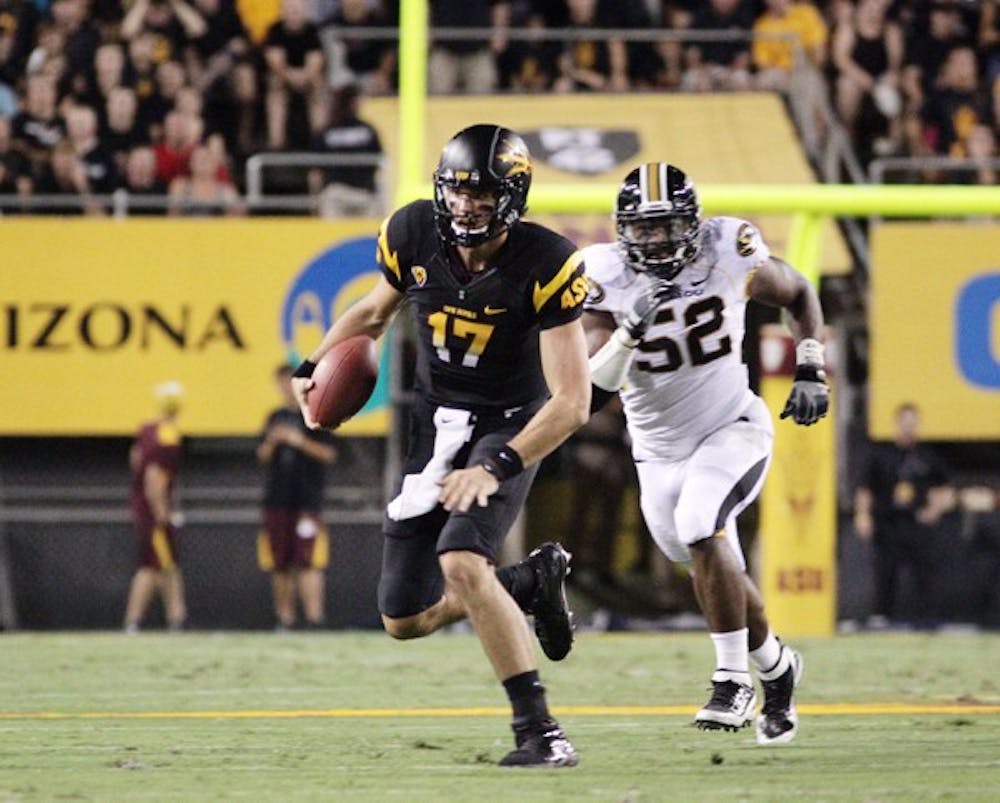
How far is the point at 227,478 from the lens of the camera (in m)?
12.4

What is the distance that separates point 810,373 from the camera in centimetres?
608

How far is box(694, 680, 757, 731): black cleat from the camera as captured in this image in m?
5.94

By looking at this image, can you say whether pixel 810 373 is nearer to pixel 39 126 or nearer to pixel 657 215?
pixel 657 215

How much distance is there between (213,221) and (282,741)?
6446mm

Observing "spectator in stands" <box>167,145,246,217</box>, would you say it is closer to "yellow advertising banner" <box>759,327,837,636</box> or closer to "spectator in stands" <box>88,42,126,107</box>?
"spectator in stands" <box>88,42,126,107</box>

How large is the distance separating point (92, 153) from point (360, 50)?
180 centimetres

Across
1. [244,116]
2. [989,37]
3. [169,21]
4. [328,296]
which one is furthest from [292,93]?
[989,37]

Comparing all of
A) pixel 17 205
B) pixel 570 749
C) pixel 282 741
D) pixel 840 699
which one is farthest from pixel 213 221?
pixel 570 749

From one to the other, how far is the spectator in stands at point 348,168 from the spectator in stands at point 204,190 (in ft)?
1.61

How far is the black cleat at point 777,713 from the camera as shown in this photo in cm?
595

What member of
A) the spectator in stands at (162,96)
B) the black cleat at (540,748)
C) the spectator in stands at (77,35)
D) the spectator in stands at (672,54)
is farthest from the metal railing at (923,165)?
the black cleat at (540,748)

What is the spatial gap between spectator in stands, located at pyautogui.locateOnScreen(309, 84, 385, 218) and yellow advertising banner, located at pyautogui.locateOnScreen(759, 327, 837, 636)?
2.50 meters

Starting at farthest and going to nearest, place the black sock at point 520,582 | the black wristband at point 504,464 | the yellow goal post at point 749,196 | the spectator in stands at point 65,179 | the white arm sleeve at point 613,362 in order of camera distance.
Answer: the spectator in stands at point 65,179
the yellow goal post at point 749,196
the white arm sleeve at point 613,362
the black sock at point 520,582
the black wristband at point 504,464

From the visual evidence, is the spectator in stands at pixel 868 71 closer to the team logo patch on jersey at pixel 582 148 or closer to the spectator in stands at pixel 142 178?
the team logo patch on jersey at pixel 582 148
